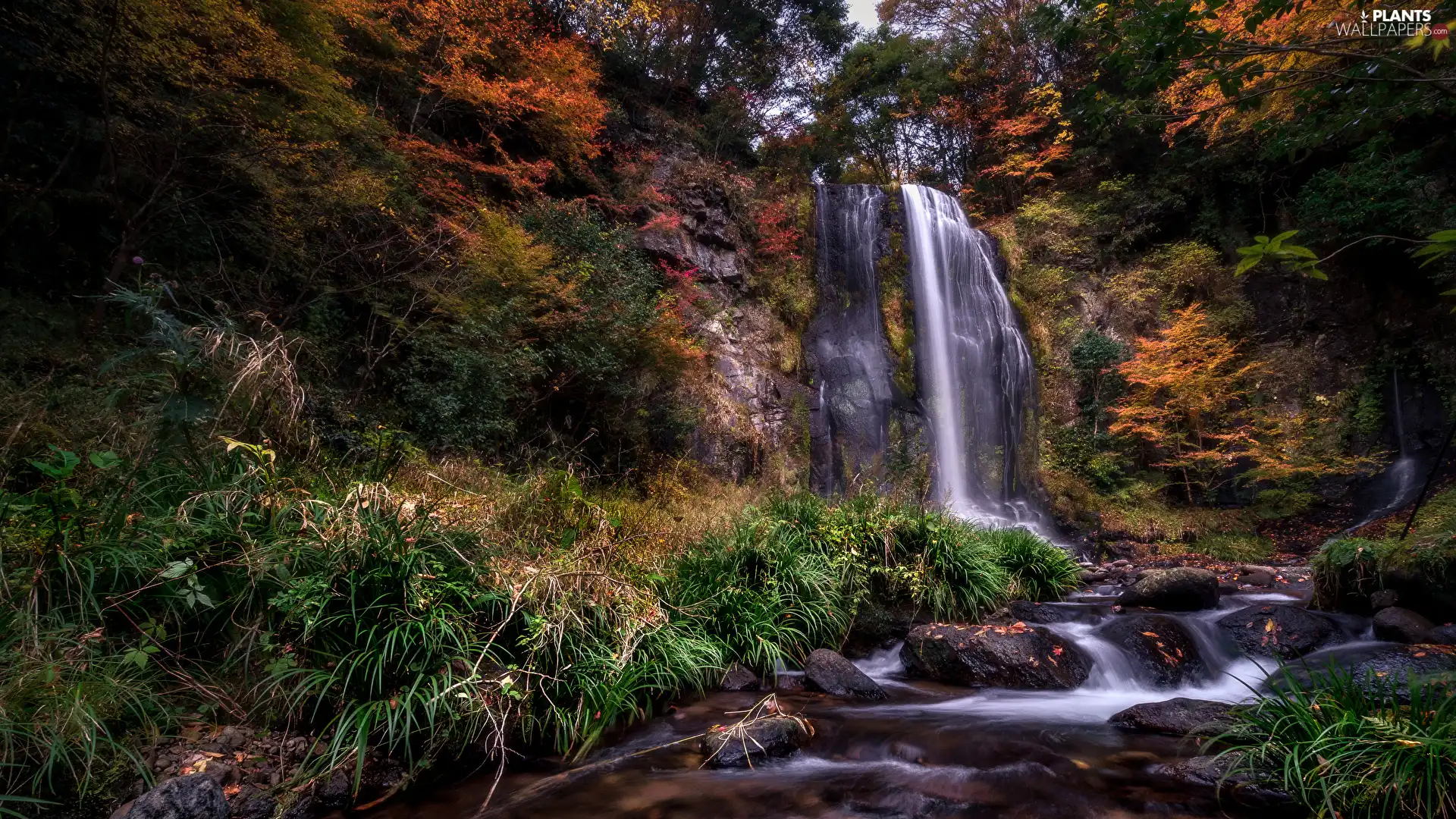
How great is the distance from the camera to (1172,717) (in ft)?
13.7

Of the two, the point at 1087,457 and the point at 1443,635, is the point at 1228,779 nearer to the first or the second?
the point at 1443,635

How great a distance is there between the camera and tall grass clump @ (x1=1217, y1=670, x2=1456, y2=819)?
2.55 m

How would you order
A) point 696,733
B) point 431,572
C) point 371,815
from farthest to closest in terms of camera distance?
1. point 696,733
2. point 431,572
3. point 371,815

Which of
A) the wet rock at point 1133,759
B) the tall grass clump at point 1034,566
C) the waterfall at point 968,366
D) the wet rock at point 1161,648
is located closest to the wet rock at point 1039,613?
the tall grass clump at point 1034,566

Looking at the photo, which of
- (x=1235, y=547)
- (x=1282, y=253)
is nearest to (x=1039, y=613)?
(x=1282, y=253)

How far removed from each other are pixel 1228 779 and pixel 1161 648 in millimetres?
2834

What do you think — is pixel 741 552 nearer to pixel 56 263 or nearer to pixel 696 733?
pixel 696 733

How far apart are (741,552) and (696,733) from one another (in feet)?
6.69

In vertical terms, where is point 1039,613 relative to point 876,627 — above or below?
below

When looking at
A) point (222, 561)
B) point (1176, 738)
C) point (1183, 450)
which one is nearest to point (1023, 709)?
point (1176, 738)

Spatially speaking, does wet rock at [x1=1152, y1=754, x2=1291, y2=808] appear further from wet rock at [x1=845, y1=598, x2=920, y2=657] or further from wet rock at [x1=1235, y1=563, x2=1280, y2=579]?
wet rock at [x1=1235, y1=563, x2=1280, y2=579]

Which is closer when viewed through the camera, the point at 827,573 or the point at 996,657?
the point at 996,657

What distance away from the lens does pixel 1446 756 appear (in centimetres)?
257

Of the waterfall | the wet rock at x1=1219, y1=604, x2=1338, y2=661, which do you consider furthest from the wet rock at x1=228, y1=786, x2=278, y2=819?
the waterfall
